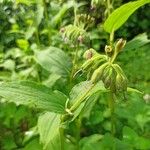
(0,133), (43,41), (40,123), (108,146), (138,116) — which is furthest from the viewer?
(43,41)

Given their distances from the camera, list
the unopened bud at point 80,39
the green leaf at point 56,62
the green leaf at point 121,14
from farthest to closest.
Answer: the green leaf at point 56,62, the unopened bud at point 80,39, the green leaf at point 121,14

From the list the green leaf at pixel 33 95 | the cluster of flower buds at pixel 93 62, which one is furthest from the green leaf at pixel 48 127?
the cluster of flower buds at pixel 93 62

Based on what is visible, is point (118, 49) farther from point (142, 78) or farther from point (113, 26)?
point (142, 78)

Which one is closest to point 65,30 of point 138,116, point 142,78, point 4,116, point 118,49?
point 118,49

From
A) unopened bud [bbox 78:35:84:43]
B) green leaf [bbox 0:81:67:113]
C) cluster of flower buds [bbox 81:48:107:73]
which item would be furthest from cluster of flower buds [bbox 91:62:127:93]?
unopened bud [bbox 78:35:84:43]

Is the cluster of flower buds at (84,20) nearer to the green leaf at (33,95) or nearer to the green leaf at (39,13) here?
the green leaf at (33,95)
